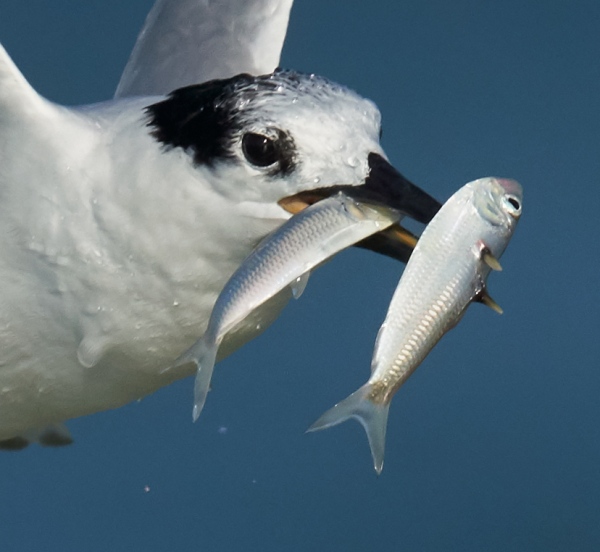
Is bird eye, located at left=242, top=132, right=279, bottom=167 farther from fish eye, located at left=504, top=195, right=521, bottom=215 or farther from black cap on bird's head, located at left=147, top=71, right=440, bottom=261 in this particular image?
fish eye, located at left=504, top=195, right=521, bottom=215

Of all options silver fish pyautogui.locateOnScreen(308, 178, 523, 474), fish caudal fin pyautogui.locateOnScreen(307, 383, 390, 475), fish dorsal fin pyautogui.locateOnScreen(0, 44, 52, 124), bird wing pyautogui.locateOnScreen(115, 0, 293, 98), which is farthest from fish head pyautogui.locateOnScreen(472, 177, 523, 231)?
bird wing pyautogui.locateOnScreen(115, 0, 293, 98)

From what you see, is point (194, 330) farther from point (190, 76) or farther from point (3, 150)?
point (190, 76)

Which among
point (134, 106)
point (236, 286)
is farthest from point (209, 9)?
point (236, 286)

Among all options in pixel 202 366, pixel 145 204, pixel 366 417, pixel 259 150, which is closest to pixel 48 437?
pixel 145 204

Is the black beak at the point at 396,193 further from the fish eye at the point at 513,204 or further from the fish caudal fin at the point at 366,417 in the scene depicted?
the fish caudal fin at the point at 366,417

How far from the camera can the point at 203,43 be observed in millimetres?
2938

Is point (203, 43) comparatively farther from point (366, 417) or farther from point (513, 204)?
point (366, 417)

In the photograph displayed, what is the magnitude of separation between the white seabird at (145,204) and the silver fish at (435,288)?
0.44 feet

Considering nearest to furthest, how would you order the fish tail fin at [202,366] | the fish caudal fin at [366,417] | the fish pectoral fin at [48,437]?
1. the fish caudal fin at [366,417]
2. the fish tail fin at [202,366]
3. the fish pectoral fin at [48,437]

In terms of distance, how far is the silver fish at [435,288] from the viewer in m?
1.43

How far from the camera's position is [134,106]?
80.9 inches

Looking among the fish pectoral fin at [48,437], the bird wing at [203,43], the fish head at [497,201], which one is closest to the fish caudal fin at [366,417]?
the fish head at [497,201]

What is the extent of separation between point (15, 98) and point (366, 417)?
0.89 m

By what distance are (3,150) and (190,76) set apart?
986 mm
